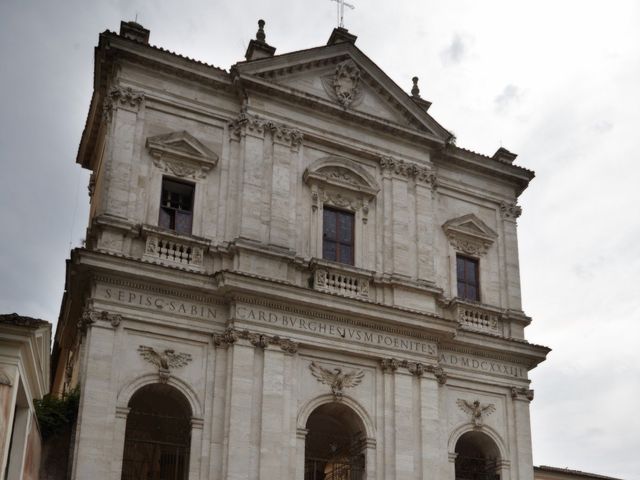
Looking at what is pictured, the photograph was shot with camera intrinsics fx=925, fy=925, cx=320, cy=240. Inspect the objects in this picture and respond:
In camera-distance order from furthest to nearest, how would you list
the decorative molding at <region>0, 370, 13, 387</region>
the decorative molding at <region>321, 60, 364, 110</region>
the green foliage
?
the decorative molding at <region>321, 60, 364, 110</region>
the green foliage
the decorative molding at <region>0, 370, 13, 387</region>

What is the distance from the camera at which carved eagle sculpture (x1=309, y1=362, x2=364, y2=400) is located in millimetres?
22422

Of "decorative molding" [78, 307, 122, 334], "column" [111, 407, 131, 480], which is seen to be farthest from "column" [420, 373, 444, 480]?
"decorative molding" [78, 307, 122, 334]

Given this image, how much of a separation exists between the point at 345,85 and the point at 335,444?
1004 cm

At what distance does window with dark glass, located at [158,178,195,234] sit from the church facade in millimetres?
50

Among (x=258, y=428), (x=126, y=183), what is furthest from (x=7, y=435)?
(x=126, y=183)

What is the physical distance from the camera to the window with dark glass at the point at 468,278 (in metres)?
26.6

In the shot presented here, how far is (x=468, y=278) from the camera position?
2680cm

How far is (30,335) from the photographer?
14.2m

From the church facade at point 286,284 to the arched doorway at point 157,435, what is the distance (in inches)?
2.4

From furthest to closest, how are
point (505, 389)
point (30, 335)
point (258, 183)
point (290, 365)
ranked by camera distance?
point (505, 389) → point (258, 183) → point (290, 365) → point (30, 335)

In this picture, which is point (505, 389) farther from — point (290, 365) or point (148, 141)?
point (148, 141)

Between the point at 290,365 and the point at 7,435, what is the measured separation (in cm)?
878

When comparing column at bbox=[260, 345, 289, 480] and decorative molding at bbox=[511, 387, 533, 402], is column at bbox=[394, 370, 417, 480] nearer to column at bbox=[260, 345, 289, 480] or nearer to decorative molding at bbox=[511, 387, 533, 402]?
column at bbox=[260, 345, 289, 480]

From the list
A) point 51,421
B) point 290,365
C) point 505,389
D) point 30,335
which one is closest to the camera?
point 30,335
